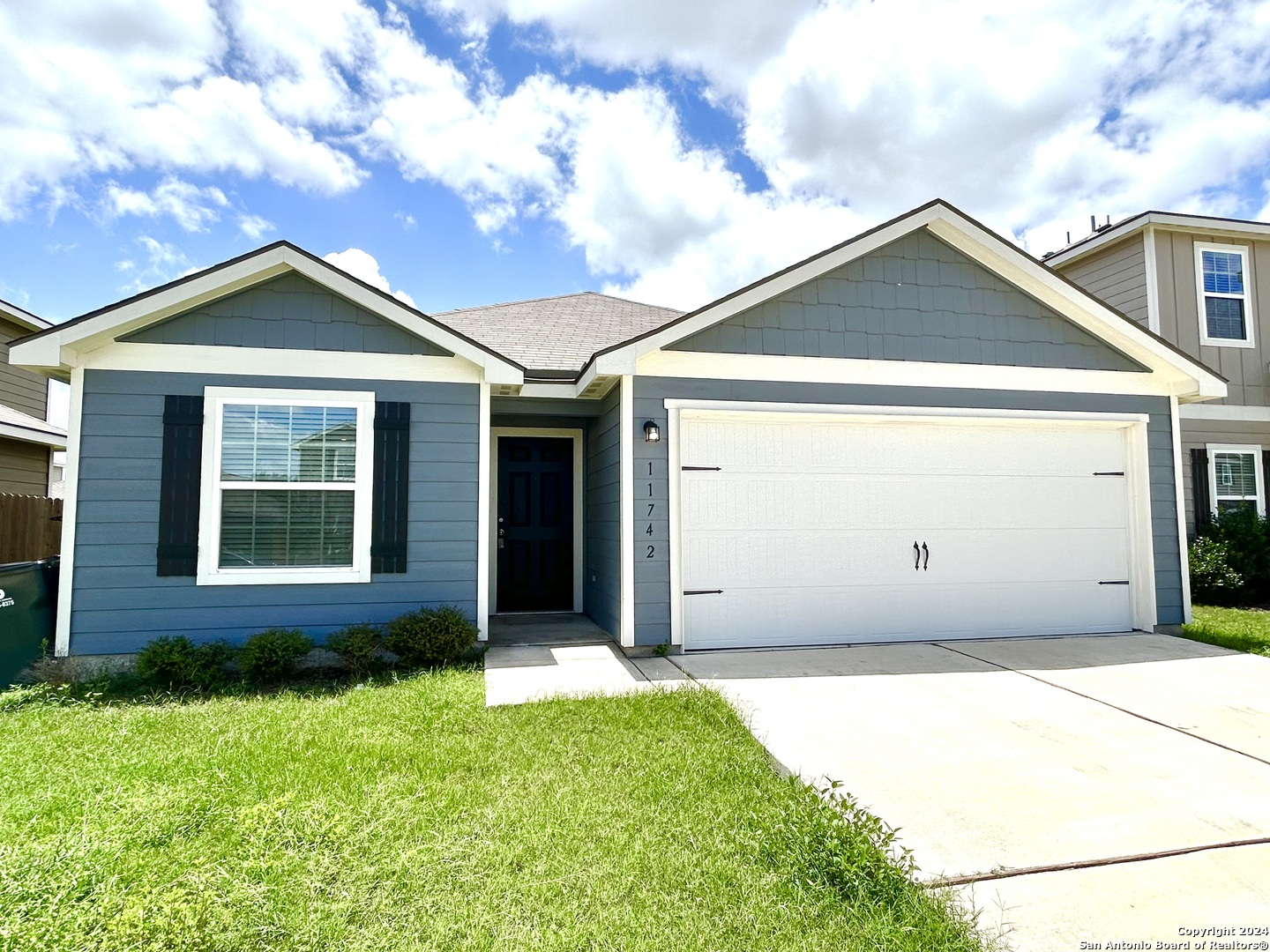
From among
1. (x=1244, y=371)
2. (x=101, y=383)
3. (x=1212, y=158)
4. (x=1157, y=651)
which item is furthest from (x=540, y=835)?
(x=1212, y=158)

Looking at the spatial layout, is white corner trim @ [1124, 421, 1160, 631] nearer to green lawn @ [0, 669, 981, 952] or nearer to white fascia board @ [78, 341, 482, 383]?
green lawn @ [0, 669, 981, 952]

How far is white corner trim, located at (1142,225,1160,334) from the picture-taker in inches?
389

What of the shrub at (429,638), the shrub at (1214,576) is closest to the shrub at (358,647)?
the shrub at (429,638)

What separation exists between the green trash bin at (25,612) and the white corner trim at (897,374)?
5.28m

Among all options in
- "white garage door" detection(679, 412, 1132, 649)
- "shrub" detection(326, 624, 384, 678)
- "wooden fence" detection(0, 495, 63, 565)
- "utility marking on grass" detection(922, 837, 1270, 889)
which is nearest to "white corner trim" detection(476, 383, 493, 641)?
"shrub" detection(326, 624, 384, 678)

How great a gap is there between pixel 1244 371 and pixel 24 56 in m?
15.7

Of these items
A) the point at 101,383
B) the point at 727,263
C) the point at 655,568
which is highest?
the point at 727,263

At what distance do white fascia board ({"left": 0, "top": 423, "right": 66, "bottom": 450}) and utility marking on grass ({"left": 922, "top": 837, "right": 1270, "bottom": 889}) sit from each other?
38.8 ft

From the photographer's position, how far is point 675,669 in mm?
5746

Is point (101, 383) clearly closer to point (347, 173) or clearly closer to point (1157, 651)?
point (347, 173)

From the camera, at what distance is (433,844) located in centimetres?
277

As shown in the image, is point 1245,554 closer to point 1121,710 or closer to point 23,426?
point 1121,710

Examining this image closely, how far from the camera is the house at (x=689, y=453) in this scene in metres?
5.63

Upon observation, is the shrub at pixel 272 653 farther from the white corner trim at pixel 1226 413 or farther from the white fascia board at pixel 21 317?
the white corner trim at pixel 1226 413
